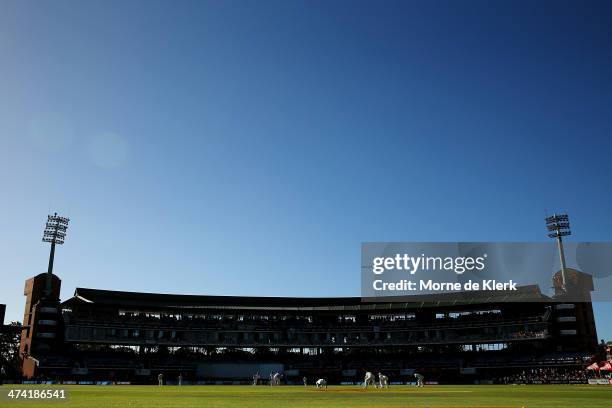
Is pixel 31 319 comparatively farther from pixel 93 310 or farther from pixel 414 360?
pixel 414 360

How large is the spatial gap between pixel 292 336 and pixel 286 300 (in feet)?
24.3

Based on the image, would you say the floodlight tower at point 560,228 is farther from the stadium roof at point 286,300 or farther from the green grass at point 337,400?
the green grass at point 337,400

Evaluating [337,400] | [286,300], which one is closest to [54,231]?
[286,300]

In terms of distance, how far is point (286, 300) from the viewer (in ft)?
349

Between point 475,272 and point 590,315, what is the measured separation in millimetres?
22851

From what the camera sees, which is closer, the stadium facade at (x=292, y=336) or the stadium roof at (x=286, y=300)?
the stadium facade at (x=292, y=336)

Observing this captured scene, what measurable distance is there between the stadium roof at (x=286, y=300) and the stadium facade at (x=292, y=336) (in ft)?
0.66

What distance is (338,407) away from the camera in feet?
65.0

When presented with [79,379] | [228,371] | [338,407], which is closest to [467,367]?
[228,371]

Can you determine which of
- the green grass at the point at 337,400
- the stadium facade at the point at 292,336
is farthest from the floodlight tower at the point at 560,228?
the green grass at the point at 337,400

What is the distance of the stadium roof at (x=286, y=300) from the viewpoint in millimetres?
97750

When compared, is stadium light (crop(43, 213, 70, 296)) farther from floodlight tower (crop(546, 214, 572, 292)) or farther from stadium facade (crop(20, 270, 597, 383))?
floodlight tower (crop(546, 214, 572, 292))

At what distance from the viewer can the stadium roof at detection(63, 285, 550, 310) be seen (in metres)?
97.8

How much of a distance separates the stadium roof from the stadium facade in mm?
202
